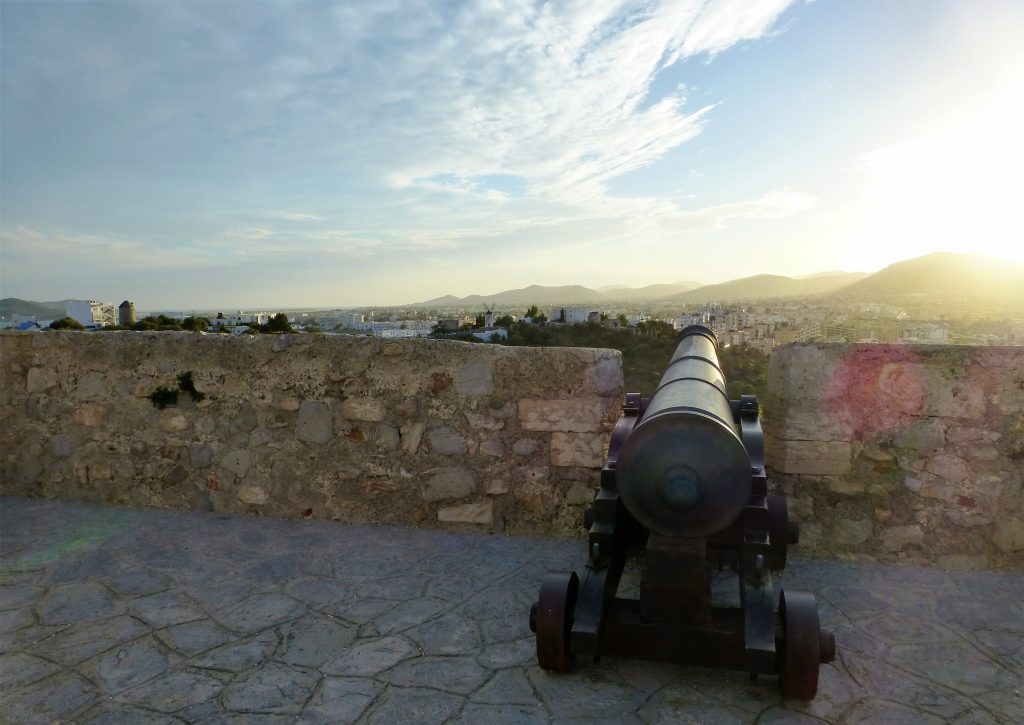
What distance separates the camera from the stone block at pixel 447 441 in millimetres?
4367

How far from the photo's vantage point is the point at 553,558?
155 inches

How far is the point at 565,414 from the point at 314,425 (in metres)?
1.79

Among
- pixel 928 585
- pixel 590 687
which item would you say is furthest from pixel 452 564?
pixel 928 585

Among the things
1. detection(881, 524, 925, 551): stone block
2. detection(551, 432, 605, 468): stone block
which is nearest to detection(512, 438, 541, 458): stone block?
detection(551, 432, 605, 468): stone block

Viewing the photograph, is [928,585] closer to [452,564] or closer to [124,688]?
[452,564]

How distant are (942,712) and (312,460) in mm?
3776

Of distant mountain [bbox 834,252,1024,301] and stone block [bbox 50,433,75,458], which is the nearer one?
stone block [bbox 50,433,75,458]

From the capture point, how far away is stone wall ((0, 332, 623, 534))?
4258mm

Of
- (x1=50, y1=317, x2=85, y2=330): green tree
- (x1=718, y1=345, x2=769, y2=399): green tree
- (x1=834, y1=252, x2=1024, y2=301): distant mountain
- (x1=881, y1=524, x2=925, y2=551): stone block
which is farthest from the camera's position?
(x1=834, y1=252, x2=1024, y2=301): distant mountain

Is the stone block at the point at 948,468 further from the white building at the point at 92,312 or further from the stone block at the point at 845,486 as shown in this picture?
the white building at the point at 92,312

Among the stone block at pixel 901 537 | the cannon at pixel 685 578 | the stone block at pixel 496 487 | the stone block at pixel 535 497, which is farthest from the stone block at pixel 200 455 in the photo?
the stone block at pixel 901 537

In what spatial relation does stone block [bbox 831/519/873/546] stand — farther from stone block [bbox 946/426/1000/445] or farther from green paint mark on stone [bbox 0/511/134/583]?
green paint mark on stone [bbox 0/511/134/583]

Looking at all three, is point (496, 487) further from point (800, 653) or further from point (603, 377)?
point (800, 653)

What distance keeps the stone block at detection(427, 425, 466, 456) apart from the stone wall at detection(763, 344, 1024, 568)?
2.04m
